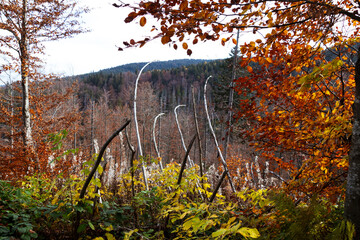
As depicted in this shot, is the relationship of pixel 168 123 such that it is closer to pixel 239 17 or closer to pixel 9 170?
pixel 9 170

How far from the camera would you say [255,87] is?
8.82 ft

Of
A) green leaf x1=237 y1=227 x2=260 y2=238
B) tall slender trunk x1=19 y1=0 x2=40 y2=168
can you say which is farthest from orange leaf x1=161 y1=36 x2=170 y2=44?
tall slender trunk x1=19 y1=0 x2=40 y2=168

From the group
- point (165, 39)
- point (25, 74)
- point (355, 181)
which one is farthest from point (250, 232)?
point (25, 74)

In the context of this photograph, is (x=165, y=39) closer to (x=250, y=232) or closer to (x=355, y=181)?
(x=250, y=232)

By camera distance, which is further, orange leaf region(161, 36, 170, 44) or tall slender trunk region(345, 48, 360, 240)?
orange leaf region(161, 36, 170, 44)

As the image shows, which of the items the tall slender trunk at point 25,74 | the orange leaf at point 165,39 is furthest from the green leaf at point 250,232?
the tall slender trunk at point 25,74

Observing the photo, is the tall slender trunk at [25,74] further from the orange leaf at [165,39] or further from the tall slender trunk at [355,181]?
the tall slender trunk at [355,181]

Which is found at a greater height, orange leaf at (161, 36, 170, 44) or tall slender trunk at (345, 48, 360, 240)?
orange leaf at (161, 36, 170, 44)

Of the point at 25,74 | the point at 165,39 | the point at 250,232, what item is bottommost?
the point at 250,232

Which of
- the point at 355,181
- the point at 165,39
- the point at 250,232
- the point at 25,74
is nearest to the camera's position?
the point at 250,232

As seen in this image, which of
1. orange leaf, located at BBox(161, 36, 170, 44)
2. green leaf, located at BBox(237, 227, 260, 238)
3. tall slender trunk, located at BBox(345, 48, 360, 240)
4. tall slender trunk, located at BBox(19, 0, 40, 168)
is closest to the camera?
green leaf, located at BBox(237, 227, 260, 238)

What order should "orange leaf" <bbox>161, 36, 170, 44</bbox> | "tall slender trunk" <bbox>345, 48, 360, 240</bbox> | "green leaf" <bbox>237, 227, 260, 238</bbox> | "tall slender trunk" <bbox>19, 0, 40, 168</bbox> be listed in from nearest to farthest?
1. "green leaf" <bbox>237, 227, 260, 238</bbox>
2. "tall slender trunk" <bbox>345, 48, 360, 240</bbox>
3. "orange leaf" <bbox>161, 36, 170, 44</bbox>
4. "tall slender trunk" <bbox>19, 0, 40, 168</bbox>

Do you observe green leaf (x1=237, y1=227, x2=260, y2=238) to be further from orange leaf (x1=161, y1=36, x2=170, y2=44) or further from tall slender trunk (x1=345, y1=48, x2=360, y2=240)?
orange leaf (x1=161, y1=36, x2=170, y2=44)

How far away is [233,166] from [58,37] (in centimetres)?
931
